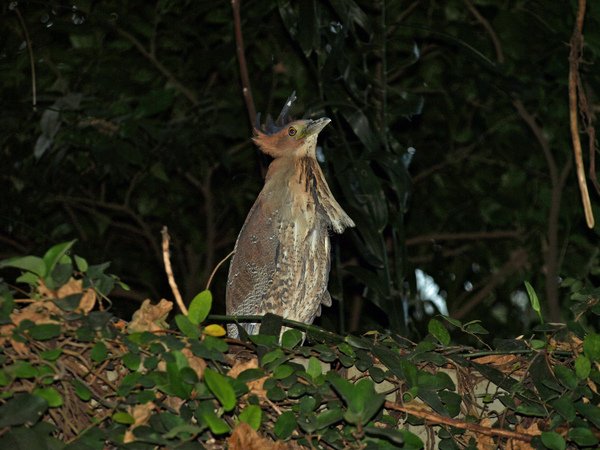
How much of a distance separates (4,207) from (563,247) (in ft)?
9.97

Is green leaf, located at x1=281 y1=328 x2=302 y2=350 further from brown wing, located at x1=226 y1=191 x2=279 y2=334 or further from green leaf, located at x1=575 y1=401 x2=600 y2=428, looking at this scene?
brown wing, located at x1=226 y1=191 x2=279 y2=334

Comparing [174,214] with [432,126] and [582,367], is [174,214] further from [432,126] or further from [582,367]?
[582,367]

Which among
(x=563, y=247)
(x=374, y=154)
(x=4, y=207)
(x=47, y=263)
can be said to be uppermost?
(x=47, y=263)

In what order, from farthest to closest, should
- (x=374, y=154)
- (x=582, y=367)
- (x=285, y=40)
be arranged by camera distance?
(x=285, y=40) < (x=374, y=154) < (x=582, y=367)

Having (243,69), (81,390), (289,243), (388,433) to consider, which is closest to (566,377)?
(388,433)

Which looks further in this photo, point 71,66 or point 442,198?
point 442,198

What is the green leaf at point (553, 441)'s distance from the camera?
158cm

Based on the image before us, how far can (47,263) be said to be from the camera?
4.73ft

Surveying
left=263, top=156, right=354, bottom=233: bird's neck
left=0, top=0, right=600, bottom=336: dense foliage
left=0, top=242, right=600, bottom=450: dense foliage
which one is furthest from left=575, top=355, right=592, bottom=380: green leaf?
left=0, top=0, right=600, bottom=336: dense foliage

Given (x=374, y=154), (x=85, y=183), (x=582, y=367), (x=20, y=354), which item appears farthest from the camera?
(x=85, y=183)

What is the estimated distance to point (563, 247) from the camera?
4.37 meters

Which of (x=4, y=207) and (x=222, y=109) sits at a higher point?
(x=222, y=109)

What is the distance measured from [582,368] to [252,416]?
2.27 ft

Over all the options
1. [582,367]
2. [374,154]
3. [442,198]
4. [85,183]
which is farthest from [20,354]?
[442,198]
